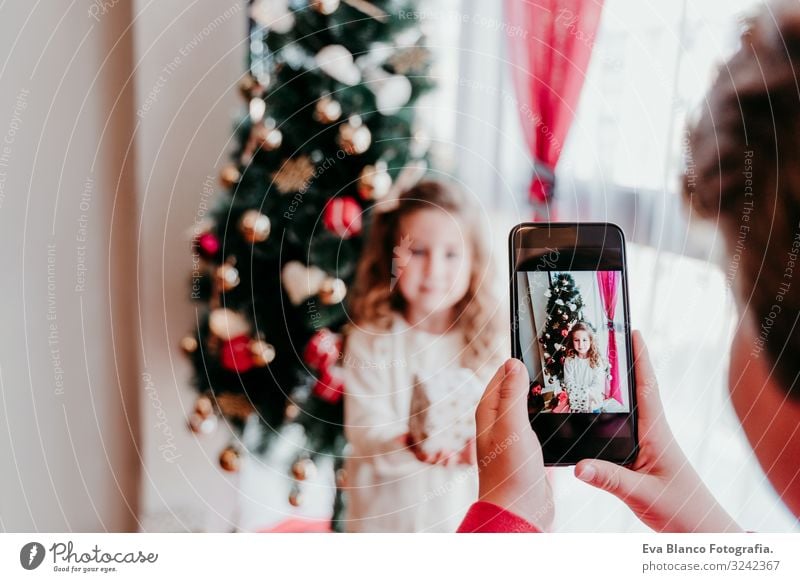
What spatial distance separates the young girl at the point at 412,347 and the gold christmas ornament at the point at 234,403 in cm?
8

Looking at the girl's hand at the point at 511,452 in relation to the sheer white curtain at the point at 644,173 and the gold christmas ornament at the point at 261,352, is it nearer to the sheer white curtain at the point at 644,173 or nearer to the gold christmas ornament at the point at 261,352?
the sheer white curtain at the point at 644,173

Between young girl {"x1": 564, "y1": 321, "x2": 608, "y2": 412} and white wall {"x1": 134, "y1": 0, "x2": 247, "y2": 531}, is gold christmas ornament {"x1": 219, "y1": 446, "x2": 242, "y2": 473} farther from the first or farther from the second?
young girl {"x1": 564, "y1": 321, "x2": 608, "y2": 412}

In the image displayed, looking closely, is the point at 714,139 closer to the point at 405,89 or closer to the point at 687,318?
the point at 687,318

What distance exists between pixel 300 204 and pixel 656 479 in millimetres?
375

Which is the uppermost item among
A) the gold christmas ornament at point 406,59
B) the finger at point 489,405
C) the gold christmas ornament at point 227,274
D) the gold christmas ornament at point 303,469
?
the gold christmas ornament at point 406,59

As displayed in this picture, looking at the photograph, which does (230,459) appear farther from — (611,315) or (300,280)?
(611,315)

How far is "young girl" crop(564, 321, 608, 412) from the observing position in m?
0.53

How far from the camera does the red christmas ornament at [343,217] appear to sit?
20.7 inches

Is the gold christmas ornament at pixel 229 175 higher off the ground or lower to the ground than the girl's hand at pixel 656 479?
higher

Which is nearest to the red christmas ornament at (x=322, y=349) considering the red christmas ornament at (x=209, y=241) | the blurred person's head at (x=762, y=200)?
the red christmas ornament at (x=209, y=241)

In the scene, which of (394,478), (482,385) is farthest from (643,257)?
(394,478)

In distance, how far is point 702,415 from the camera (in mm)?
561

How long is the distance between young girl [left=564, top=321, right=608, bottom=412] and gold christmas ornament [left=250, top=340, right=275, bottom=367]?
0.79 feet

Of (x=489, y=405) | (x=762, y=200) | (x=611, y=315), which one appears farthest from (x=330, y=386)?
(x=762, y=200)
